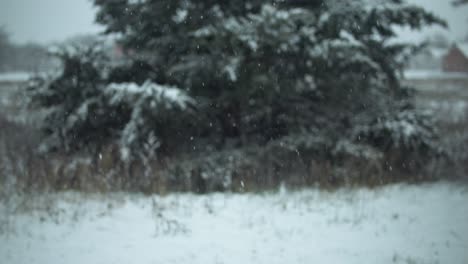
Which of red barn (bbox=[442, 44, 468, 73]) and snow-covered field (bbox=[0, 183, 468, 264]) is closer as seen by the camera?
snow-covered field (bbox=[0, 183, 468, 264])

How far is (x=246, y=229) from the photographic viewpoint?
4.38 m

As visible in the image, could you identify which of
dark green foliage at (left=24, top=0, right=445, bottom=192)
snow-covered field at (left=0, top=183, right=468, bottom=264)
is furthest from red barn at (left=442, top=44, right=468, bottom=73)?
snow-covered field at (left=0, top=183, right=468, bottom=264)

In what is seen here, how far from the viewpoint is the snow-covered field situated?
147 inches

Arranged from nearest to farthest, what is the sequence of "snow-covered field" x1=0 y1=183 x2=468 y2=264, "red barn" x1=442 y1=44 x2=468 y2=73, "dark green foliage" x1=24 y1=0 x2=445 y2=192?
"snow-covered field" x1=0 y1=183 x2=468 y2=264, "dark green foliage" x1=24 y1=0 x2=445 y2=192, "red barn" x1=442 y1=44 x2=468 y2=73

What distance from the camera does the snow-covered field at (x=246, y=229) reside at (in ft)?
12.2

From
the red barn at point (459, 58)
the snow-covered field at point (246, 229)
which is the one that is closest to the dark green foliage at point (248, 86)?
the snow-covered field at point (246, 229)

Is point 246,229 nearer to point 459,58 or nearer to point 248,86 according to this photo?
point 248,86

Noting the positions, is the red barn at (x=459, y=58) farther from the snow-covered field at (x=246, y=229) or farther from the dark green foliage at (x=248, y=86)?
the snow-covered field at (x=246, y=229)

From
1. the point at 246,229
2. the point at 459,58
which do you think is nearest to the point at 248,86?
the point at 246,229

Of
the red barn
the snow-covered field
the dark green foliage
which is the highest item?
the red barn

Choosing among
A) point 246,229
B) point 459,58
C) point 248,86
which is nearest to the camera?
point 246,229

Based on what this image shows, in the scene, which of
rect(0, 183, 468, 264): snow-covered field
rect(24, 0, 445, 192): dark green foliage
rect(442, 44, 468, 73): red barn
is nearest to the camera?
rect(0, 183, 468, 264): snow-covered field

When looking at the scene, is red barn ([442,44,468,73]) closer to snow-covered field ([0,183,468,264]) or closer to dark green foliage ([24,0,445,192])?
dark green foliage ([24,0,445,192])

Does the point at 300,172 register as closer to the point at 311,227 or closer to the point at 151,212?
the point at 311,227
